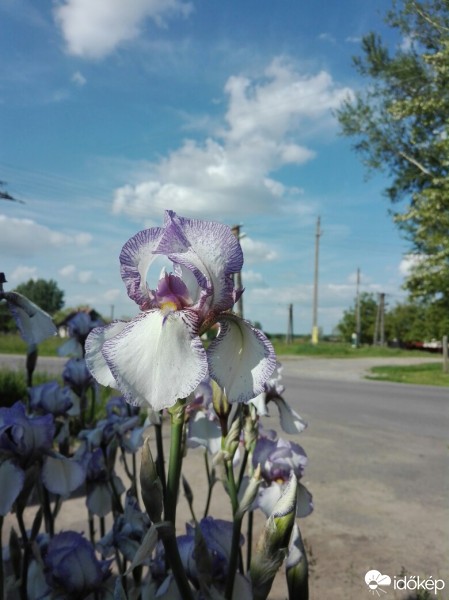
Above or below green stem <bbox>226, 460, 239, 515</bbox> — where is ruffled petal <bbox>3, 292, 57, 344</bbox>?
above

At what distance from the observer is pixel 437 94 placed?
13.9m

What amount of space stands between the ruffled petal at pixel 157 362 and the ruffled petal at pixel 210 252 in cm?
8

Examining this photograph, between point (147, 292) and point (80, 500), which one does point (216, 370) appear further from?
point (80, 500)

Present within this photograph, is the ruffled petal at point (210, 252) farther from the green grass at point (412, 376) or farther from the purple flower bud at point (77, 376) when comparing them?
the green grass at point (412, 376)

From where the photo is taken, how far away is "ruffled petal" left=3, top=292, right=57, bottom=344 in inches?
34.6

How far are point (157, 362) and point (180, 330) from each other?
0.05 meters

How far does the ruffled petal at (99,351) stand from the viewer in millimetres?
715

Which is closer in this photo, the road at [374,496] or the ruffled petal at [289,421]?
the ruffled petal at [289,421]

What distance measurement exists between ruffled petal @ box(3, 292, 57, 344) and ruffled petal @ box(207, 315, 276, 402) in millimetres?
341

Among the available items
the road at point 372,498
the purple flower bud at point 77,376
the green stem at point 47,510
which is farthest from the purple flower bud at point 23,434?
the road at point 372,498

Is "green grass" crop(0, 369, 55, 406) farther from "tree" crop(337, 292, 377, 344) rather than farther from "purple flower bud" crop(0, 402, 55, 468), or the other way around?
"tree" crop(337, 292, 377, 344)

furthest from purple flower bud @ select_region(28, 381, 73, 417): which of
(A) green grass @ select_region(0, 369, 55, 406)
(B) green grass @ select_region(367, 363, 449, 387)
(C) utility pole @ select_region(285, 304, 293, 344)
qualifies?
(C) utility pole @ select_region(285, 304, 293, 344)

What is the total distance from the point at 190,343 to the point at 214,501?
2.63 meters

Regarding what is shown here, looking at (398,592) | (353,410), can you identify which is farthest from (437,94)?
(398,592)
